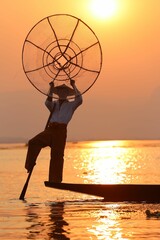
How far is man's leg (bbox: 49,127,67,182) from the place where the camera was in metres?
21.5

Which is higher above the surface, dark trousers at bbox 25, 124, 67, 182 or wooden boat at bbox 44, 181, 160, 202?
dark trousers at bbox 25, 124, 67, 182

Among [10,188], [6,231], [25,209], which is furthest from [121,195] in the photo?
[10,188]

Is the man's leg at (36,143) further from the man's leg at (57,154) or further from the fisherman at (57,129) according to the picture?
the man's leg at (57,154)

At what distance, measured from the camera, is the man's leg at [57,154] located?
848 inches

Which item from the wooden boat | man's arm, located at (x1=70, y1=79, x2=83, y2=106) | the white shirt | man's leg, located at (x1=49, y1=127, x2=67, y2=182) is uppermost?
man's arm, located at (x1=70, y1=79, x2=83, y2=106)

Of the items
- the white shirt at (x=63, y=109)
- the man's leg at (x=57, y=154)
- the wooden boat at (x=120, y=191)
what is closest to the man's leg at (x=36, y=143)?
the man's leg at (x=57, y=154)

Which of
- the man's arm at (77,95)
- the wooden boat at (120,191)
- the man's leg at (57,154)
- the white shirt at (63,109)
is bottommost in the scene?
the wooden boat at (120,191)

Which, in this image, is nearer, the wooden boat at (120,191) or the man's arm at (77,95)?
the man's arm at (77,95)

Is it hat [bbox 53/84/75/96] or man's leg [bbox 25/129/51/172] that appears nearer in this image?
hat [bbox 53/84/75/96]

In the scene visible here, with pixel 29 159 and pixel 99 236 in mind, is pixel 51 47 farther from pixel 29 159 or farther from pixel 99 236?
pixel 99 236

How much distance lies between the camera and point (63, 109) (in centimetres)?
2120

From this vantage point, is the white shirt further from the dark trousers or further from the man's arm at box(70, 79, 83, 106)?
the dark trousers

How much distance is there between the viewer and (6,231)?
1617 centimetres

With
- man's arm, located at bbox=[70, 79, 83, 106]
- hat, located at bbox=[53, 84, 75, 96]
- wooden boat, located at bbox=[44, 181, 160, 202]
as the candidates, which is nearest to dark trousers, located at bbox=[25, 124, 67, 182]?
wooden boat, located at bbox=[44, 181, 160, 202]
